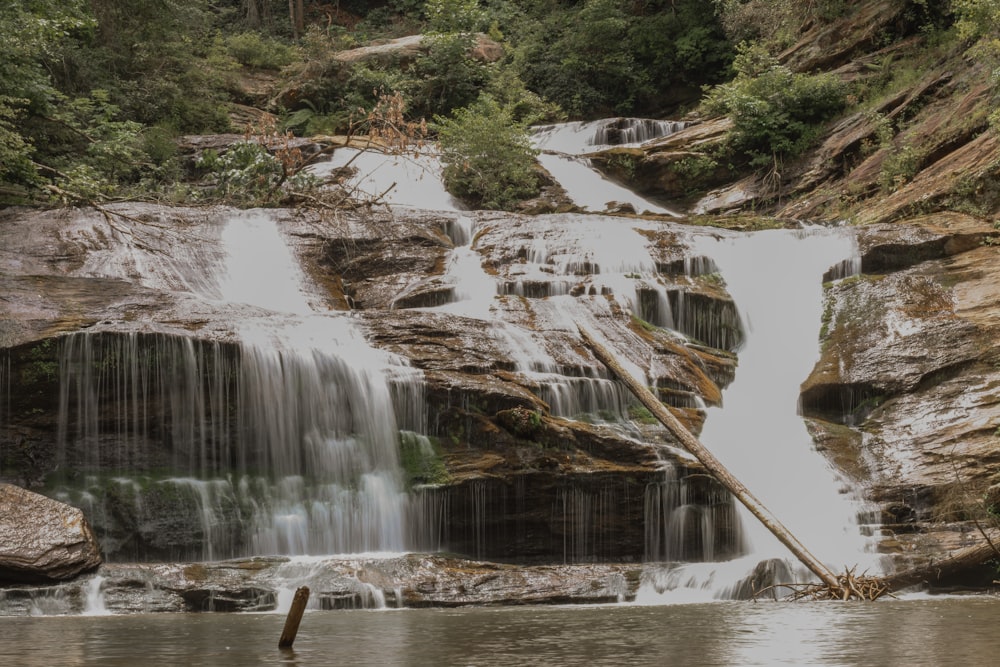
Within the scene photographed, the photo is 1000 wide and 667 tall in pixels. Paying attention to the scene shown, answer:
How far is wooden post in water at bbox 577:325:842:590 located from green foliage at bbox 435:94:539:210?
1014 centimetres

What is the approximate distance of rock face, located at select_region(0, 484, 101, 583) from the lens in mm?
8305

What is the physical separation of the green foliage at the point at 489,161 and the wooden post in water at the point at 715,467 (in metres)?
10.1

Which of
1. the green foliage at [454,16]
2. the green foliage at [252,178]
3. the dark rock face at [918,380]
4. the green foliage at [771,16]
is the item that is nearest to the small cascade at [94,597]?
the dark rock face at [918,380]

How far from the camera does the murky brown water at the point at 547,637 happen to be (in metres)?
4.32

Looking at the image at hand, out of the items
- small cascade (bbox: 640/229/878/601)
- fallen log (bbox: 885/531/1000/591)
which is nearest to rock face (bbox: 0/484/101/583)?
small cascade (bbox: 640/229/878/601)

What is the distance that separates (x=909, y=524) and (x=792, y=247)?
282 inches

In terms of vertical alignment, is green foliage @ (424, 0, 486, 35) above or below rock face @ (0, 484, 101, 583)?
above

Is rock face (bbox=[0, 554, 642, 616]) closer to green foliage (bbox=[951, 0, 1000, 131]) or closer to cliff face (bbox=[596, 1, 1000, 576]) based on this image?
cliff face (bbox=[596, 1, 1000, 576])

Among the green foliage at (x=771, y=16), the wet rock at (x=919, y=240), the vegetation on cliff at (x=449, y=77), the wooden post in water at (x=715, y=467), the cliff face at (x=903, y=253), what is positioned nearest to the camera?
the wooden post in water at (x=715, y=467)

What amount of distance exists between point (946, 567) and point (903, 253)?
7167 mm

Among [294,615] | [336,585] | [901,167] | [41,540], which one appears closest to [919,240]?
[901,167]

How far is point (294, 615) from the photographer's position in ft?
14.8

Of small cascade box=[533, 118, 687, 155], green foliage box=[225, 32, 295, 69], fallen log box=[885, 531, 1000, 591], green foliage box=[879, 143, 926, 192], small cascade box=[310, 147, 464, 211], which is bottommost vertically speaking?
fallen log box=[885, 531, 1000, 591]

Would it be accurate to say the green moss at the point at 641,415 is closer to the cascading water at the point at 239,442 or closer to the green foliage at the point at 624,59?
the cascading water at the point at 239,442
